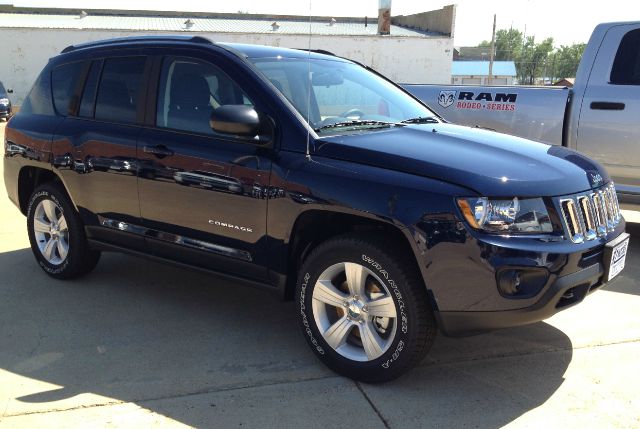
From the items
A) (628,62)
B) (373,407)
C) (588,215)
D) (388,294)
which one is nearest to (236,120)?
(388,294)

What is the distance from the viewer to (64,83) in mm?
4891

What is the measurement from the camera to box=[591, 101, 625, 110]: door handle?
5759mm

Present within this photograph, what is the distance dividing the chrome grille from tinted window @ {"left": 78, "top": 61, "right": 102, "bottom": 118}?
3432 millimetres

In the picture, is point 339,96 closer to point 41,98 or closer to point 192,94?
point 192,94

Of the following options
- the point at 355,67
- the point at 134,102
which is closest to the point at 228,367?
the point at 134,102

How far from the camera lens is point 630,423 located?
9.83 ft

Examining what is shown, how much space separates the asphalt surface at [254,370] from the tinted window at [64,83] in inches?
58.4

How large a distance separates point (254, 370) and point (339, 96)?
6.14 feet

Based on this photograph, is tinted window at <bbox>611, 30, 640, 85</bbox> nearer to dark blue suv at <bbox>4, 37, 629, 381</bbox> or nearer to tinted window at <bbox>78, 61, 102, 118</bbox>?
dark blue suv at <bbox>4, 37, 629, 381</bbox>

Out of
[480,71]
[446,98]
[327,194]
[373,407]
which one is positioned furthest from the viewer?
[480,71]

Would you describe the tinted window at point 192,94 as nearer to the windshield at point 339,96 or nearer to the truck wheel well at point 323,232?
the windshield at point 339,96

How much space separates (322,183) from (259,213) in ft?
1.58

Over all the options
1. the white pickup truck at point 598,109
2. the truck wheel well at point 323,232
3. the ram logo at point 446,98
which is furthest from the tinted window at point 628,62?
the truck wheel well at point 323,232

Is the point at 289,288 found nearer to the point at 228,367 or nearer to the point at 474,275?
the point at 228,367
